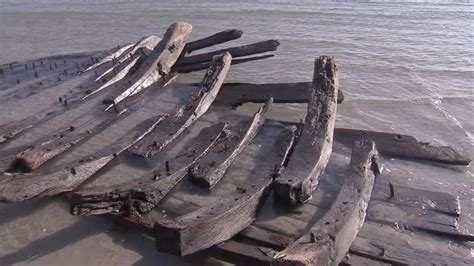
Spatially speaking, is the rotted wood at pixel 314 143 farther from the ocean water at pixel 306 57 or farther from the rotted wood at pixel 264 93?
the ocean water at pixel 306 57

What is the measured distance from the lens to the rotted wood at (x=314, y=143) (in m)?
5.00

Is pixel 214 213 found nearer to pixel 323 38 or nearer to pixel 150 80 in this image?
pixel 150 80

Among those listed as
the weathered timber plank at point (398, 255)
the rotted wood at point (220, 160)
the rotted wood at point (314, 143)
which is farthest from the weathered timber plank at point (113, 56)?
the weathered timber plank at point (398, 255)

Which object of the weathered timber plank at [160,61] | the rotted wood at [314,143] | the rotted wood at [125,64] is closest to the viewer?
the rotted wood at [314,143]

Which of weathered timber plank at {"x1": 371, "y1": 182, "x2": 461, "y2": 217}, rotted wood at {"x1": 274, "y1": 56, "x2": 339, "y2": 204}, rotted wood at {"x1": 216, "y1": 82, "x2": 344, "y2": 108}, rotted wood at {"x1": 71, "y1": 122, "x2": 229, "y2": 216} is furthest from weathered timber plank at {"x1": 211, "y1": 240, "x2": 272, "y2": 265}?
rotted wood at {"x1": 216, "y1": 82, "x2": 344, "y2": 108}

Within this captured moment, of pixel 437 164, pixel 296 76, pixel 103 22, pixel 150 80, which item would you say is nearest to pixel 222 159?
pixel 437 164

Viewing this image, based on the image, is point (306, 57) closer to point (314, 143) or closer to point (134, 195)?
point (314, 143)

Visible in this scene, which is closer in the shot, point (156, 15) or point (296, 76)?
point (296, 76)

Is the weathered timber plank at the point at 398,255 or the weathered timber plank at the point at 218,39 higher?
the weathered timber plank at the point at 218,39

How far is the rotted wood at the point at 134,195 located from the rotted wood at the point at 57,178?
272 millimetres

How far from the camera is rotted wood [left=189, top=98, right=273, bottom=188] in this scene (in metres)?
5.48

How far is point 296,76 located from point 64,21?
13163 millimetres

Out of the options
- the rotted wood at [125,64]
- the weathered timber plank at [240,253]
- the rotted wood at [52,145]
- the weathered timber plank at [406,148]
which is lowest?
the weathered timber plank at [240,253]

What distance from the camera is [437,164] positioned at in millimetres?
6711
